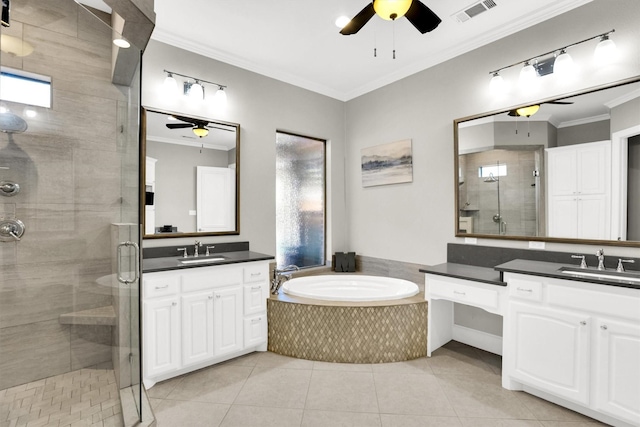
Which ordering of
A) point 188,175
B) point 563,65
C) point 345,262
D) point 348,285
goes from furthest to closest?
point 345,262
point 348,285
point 188,175
point 563,65

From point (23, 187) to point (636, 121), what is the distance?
4062 millimetres

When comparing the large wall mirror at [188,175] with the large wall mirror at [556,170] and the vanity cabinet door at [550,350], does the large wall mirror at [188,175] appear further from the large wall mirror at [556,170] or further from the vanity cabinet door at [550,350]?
the vanity cabinet door at [550,350]

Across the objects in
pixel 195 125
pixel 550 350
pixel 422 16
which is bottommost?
pixel 550 350

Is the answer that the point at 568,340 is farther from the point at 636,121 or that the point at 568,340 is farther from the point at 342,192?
the point at 342,192

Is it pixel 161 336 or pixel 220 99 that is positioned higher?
pixel 220 99

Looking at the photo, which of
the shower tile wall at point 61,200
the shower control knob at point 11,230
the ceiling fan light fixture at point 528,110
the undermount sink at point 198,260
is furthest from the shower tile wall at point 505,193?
the shower control knob at point 11,230

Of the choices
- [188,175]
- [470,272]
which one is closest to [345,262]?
[470,272]

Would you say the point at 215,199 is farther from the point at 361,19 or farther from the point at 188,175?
the point at 361,19

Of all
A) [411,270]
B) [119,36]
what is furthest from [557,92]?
[119,36]

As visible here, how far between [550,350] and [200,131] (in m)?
3.32

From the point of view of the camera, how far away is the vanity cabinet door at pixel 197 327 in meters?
2.47

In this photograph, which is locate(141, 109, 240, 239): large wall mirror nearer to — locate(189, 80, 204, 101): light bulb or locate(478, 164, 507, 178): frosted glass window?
locate(189, 80, 204, 101): light bulb

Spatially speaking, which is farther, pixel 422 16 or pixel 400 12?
pixel 422 16

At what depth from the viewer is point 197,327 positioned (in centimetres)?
253
